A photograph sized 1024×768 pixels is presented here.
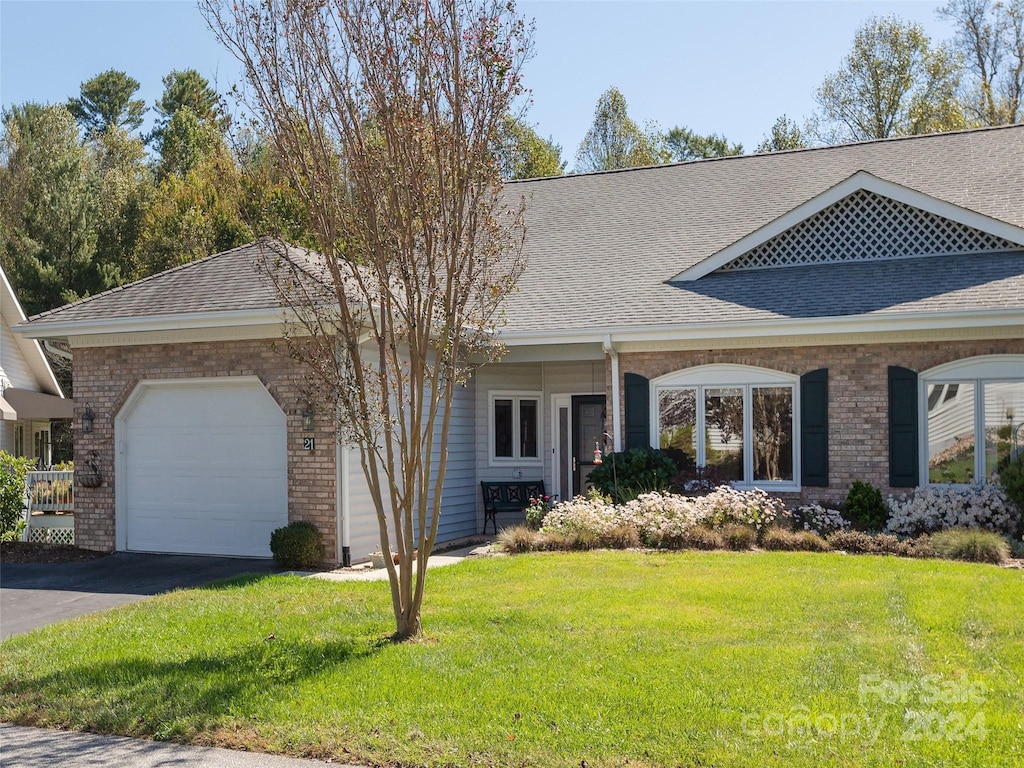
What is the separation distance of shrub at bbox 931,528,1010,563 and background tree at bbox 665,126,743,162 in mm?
35253

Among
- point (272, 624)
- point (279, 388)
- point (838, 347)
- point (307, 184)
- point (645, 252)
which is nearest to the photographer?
point (307, 184)

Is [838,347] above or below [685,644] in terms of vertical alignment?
above

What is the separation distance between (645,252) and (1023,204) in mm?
5744

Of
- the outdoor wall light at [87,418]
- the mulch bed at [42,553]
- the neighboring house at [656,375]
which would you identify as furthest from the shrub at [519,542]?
the outdoor wall light at [87,418]

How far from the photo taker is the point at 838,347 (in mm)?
13625

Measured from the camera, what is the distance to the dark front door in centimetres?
1638

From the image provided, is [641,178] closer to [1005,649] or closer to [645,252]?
[645,252]

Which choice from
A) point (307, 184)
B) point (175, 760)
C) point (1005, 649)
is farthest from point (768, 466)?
point (175, 760)

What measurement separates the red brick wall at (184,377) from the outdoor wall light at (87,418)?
6 cm

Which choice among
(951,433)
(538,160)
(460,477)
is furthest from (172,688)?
(538,160)

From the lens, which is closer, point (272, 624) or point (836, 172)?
Answer: point (272, 624)

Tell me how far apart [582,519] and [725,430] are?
2.98 meters

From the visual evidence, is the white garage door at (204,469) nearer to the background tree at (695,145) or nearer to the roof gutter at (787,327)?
the roof gutter at (787,327)

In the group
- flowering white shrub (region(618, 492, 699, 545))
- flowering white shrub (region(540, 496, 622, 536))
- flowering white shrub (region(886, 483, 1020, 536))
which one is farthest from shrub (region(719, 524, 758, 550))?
flowering white shrub (region(886, 483, 1020, 536))
